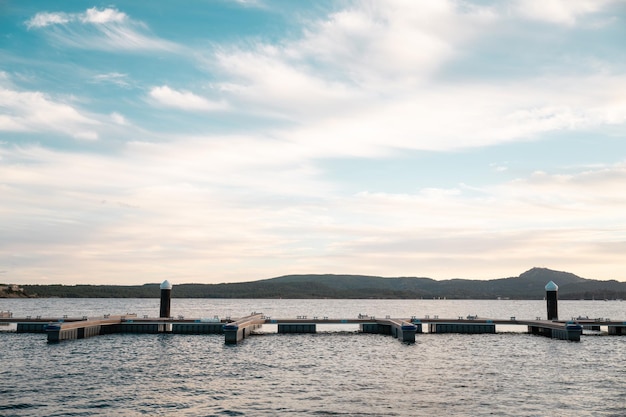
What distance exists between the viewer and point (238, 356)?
2346 inches

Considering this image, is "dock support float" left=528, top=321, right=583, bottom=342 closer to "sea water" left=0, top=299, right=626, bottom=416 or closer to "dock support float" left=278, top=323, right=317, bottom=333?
"sea water" left=0, top=299, right=626, bottom=416

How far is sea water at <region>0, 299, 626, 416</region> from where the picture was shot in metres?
35.1

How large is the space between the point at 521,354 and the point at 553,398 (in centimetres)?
2483

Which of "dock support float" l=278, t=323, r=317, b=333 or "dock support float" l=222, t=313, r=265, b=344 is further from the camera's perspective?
"dock support float" l=278, t=323, r=317, b=333

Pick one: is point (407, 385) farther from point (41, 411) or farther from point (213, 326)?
point (213, 326)

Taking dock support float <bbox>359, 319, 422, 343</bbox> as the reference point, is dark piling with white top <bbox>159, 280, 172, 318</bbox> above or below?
above

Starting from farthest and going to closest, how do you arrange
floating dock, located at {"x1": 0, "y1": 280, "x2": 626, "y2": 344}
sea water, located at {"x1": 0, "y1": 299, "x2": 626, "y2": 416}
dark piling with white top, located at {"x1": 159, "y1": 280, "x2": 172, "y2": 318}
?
dark piling with white top, located at {"x1": 159, "y1": 280, "x2": 172, "y2": 318} → floating dock, located at {"x1": 0, "y1": 280, "x2": 626, "y2": 344} → sea water, located at {"x1": 0, "y1": 299, "x2": 626, "y2": 416}

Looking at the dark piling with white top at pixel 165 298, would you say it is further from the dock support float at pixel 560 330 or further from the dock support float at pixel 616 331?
the dock support float at pixel 616 331

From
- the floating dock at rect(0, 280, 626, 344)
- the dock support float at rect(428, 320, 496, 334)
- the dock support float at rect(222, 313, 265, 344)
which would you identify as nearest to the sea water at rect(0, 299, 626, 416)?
the dock support float at rect(222, 313, 265, 344)

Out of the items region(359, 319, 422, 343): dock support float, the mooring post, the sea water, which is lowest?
the sea water

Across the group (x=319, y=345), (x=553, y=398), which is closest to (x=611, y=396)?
(x=553, y=398)

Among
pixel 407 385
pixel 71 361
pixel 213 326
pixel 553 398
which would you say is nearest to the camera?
pixel 553 398

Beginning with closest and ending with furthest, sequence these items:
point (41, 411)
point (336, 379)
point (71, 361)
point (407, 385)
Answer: point (41, 411)
point (407, 385)
point (336, 379)
point (71, 361)

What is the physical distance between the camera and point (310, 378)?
1817 inches
